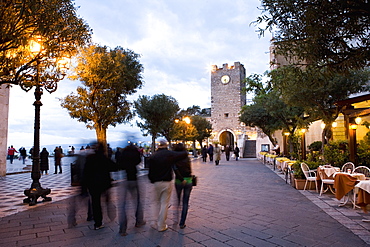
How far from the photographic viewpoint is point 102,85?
12.3 m

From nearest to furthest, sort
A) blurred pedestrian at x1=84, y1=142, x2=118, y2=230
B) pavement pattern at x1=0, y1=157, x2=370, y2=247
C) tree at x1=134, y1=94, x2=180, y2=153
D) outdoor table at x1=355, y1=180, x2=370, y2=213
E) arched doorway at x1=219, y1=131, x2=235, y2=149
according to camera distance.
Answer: pavement pattern at x1=0, y1=157, x2=370, y2=247 → blurred pedestrian at x1=84, y1=142, x2=118, y2=230 → outdoor table at x1=355, y1=180, x2=370, y2=213 → tree at x1=134, y1=94, x2=180, y2=153 → arched doorway at x1=219, y1=131, x2=235, y2=149

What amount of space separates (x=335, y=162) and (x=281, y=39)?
7921 millimetres

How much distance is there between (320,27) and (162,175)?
375 cm

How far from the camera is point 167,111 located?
20516 millimetres

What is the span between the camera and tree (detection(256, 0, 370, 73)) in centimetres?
446

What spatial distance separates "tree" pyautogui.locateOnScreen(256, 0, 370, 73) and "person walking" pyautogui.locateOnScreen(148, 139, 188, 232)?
304 cm

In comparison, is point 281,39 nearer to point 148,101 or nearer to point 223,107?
point 148,101

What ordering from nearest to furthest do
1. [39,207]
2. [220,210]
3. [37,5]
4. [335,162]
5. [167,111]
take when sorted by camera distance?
[37,5], [220,210], [39,207], [335,162], [167,111]

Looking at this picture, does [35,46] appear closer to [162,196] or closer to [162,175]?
[162,175]

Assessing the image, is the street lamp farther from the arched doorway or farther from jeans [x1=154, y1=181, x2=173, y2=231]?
the arched doorway

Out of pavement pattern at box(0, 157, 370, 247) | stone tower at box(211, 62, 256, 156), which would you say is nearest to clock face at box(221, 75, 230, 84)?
stone tower at box(211, 62, 256, 156)

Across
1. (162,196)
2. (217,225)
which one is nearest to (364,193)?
(217,225)

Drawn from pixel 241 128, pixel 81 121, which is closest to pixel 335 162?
pixel 81 121

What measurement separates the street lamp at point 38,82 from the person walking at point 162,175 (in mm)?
4195
